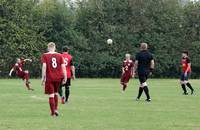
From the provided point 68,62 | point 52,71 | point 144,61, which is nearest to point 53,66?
point 52,71

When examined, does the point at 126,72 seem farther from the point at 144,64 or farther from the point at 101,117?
the point at 101,117

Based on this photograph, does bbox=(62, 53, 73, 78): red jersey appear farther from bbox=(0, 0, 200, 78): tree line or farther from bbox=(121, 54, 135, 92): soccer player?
bbox=(0, 0, 200, 78): tree line

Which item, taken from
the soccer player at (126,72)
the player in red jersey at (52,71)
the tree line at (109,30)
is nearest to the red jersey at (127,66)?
the soccer player at (126,72)

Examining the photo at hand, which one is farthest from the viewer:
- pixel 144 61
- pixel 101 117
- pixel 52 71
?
pixel 144 61

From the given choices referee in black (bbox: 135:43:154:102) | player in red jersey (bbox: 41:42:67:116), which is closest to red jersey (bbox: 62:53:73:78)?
referee in black (bbox: 135:43:154:102)

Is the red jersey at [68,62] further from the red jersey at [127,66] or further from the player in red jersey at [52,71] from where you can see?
the red jersey at [127,66]

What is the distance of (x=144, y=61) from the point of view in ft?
70.0

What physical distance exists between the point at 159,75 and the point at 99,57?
20.8 feet

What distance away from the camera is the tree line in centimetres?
5803

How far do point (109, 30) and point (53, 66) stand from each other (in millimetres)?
43942

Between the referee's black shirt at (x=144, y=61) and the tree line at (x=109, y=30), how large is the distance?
36435mm

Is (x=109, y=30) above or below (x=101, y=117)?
above

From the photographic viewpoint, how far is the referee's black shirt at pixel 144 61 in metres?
21.3

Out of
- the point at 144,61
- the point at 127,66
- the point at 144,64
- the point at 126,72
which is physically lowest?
the point at 126,72
